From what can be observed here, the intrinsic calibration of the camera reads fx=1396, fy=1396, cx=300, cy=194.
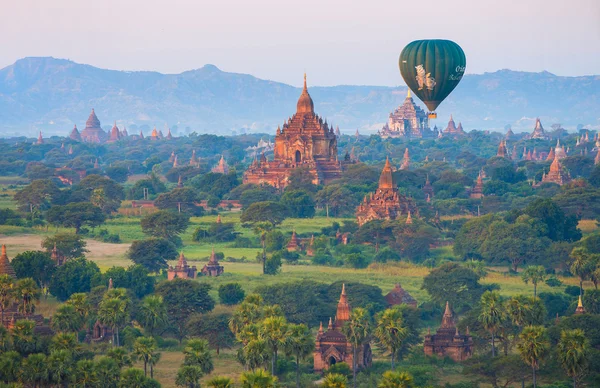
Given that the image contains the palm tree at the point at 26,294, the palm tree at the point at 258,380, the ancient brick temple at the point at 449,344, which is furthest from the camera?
the ancient brick temple at the point at 449,344

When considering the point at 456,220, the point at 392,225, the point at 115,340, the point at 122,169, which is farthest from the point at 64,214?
the point at 122,169

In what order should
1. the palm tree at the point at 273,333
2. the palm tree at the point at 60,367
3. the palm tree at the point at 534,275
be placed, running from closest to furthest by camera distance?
the palm tree at the point at 60,367 → the palm tree at the point at 273,333 → the palm tree at the point at 534,275

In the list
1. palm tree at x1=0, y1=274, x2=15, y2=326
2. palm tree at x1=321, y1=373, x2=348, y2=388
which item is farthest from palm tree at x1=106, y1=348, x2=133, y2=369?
palm tree at x1=321, y1=373, x2=348, y2=388

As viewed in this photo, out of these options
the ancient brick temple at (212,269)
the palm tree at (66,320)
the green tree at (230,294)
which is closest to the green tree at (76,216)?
the ancient brick temple at (212,269)

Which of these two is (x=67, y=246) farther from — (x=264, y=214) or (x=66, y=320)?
(x=66, y=320)

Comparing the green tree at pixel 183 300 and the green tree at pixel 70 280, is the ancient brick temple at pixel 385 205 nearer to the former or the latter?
the green tree at pixel 70 280

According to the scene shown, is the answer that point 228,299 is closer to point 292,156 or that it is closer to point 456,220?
point 456,220
